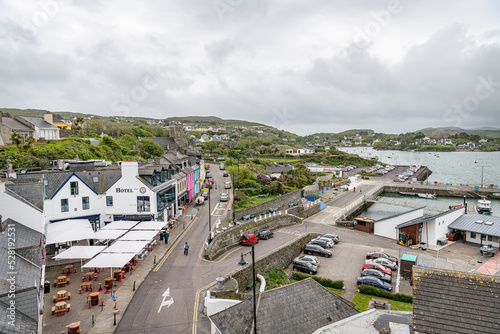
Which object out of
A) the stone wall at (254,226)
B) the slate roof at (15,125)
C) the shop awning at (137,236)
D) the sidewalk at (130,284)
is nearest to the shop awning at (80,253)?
the shop awning at (137,236)

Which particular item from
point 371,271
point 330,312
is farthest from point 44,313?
point 371,271

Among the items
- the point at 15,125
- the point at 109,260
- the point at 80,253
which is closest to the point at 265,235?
the point at 109,260

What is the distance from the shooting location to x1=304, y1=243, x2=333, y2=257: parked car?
27.8m

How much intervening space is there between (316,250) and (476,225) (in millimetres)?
17798

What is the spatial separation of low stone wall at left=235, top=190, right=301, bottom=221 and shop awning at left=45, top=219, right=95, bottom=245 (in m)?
16.2

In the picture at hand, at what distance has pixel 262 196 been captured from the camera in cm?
4747

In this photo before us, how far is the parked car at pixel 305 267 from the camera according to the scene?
2447cm

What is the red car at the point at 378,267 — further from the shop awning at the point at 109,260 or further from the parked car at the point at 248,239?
the shop awning at the point at 109,260

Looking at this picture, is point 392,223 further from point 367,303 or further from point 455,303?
point 455,303

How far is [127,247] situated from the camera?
809 inches

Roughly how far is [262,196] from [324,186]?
2331 centimetres

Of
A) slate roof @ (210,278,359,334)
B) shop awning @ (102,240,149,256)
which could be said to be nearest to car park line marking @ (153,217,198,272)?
shop awning @ (102,240,149,256)

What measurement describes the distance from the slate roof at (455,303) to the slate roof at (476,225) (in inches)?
1021

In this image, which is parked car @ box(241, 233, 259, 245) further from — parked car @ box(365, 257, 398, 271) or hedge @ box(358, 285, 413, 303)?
hedge @ box(358, 285, 413, 303)
